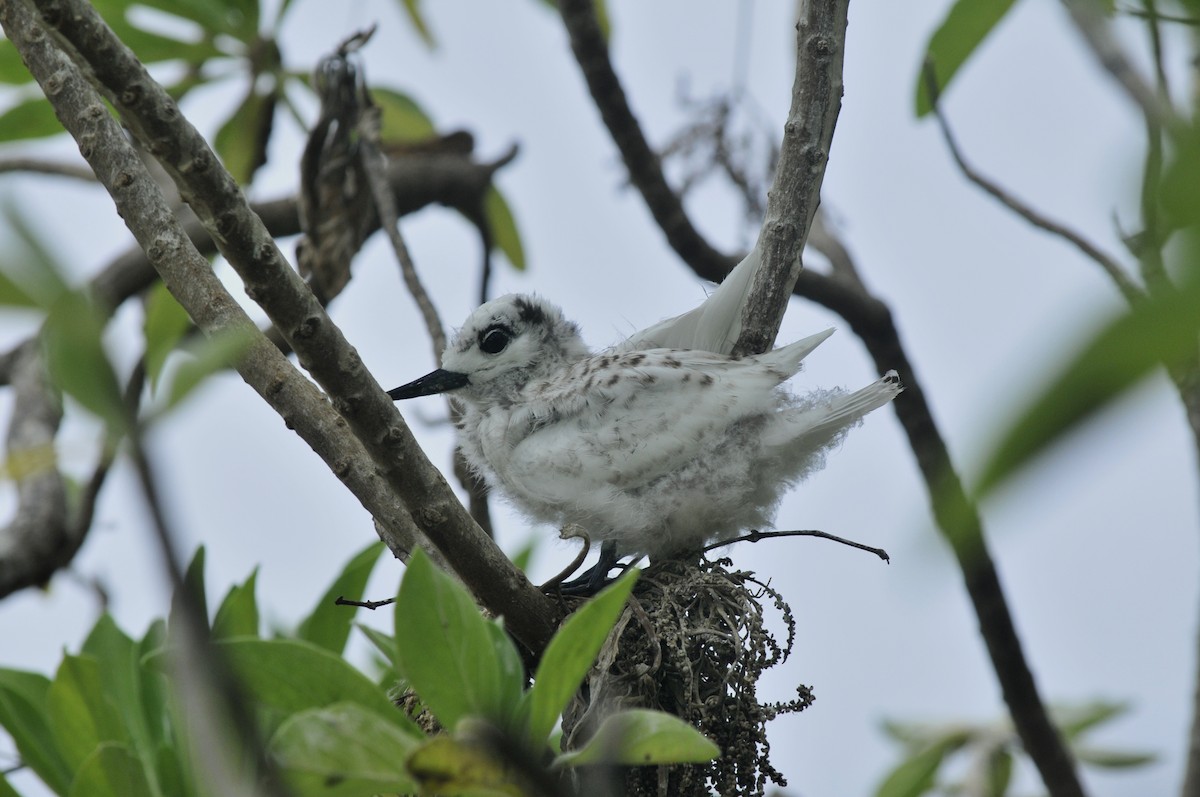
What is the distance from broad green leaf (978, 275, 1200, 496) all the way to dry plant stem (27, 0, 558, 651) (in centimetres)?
121

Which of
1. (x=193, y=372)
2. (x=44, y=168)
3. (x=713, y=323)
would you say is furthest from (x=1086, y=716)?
(x=44, y=168)

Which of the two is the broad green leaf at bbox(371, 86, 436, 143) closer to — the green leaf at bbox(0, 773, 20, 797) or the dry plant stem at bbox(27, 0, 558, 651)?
the dry plant stem at bbox(27, 0, 558, 651)

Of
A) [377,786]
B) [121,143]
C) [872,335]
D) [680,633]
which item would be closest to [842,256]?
[872,335]

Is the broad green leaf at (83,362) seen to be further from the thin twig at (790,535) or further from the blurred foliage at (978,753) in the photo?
the blurred foliage at (978,753)

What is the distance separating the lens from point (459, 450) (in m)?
2.45

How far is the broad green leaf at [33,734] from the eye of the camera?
188 cm

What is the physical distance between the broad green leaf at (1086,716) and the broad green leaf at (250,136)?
2.63 metres

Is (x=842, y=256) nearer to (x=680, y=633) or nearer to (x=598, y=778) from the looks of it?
(x=680, y=633)

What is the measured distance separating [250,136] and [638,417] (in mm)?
1802

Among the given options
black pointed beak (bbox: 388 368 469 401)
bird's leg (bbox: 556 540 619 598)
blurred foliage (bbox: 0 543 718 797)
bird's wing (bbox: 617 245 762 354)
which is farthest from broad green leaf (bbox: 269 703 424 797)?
black pointed beak (bbox: 388 368 469 401)

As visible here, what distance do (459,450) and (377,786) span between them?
124 cm

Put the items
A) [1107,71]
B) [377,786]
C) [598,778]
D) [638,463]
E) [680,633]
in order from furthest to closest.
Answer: [1107,71]
[638,463]
[680,633]
[377,786]
[598,778]

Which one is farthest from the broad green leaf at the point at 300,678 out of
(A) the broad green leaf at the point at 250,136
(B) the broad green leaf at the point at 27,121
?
(A) the broad green leaf at the point at 250,136

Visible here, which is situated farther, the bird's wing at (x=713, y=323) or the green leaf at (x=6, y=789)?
the bird's wing at (x=713, y=323)
